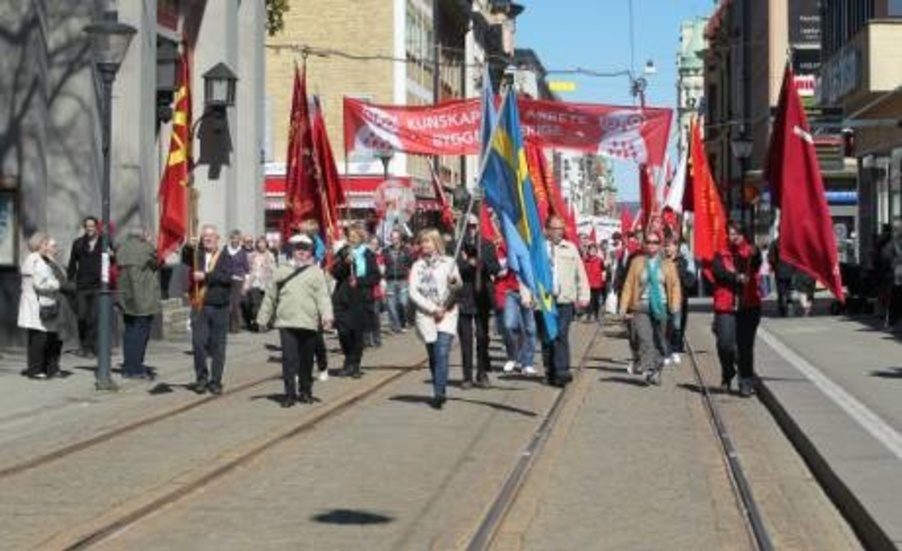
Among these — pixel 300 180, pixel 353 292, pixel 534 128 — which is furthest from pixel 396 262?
pixel 353 292

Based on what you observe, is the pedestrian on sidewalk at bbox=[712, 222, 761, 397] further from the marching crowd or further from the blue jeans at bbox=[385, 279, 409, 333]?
the blue jeans at bbox=[385, 279, 409, 333]

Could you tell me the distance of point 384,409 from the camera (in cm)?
1559

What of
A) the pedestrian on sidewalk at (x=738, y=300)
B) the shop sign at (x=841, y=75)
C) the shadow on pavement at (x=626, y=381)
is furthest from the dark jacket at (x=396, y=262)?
the pedestrian on sidewalk at (x=738, y=300)

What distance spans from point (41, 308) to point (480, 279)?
5163 mm

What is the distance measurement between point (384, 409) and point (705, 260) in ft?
14.4

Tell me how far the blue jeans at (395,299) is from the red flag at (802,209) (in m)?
14.5

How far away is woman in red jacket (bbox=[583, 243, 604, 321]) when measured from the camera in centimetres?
3408

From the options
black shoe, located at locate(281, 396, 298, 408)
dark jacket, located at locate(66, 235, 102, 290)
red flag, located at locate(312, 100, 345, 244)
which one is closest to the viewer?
black shoe, located at locate(281, 396, 298, 408)

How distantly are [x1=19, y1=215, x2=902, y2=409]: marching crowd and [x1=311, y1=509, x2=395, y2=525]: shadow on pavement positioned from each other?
5.78m

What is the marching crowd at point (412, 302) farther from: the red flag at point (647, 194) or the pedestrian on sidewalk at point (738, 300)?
the red flag at point (647, 194)

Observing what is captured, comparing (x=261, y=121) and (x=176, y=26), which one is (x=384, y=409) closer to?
(x=176, y=26)

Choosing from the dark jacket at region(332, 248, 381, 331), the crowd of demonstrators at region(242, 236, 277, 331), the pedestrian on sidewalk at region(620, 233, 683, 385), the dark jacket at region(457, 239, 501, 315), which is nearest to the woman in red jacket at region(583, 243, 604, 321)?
the crowd of demonstrators at region(242, 236, 277, 331)

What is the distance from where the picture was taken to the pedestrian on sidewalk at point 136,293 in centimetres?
1817

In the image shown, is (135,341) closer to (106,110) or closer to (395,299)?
(106,110)
